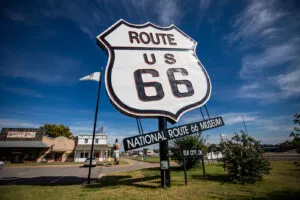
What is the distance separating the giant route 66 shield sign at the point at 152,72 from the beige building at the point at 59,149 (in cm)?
3417

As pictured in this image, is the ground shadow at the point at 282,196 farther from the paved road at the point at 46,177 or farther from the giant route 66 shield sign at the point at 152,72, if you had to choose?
the paved road at the point at 46,177

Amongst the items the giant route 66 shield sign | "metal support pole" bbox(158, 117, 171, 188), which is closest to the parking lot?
"metal support pole" bbox(158, 117, 171, 188)

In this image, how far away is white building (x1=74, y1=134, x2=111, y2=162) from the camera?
113 feet

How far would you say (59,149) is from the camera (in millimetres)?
34219

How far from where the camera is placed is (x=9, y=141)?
30203mm

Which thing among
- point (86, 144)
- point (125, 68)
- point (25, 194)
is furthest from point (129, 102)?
point (86, 144)

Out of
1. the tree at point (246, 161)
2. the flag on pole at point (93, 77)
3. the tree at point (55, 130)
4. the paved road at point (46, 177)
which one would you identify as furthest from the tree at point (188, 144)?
the tree at point (55, 130)

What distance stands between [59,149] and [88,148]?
6162mm

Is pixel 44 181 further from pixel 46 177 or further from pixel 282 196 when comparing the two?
pixel 282 196

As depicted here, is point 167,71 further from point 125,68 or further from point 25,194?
point 25,194

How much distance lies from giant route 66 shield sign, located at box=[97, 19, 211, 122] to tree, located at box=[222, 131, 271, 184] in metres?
3.42

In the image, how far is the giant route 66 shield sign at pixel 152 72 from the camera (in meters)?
6.84

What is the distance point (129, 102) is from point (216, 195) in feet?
15.8

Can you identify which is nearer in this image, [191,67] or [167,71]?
[167,71]
